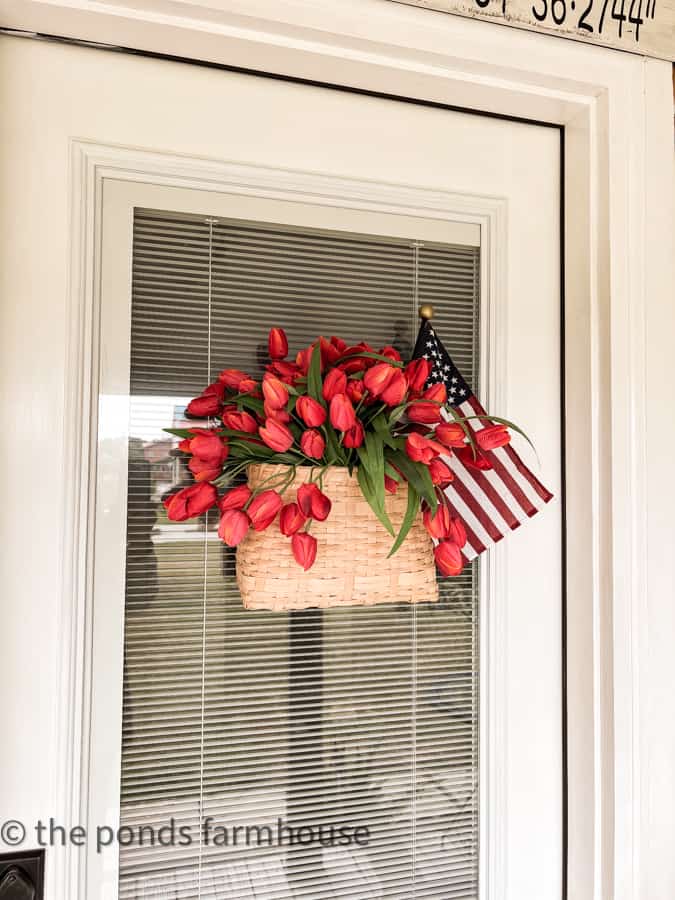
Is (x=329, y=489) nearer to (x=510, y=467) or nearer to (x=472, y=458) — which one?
(x=472, y=458)

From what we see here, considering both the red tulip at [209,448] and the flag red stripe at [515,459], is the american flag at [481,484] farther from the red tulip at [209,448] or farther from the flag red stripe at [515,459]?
the red tulip at [209,448]

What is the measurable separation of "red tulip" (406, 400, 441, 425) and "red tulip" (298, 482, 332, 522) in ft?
0.54

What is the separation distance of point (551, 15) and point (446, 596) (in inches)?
34.7

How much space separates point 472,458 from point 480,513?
0.44 feet

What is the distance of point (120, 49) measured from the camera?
95 centimetres

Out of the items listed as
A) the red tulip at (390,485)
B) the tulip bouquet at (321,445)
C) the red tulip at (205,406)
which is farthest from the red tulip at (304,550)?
the red tulip at (205,406)

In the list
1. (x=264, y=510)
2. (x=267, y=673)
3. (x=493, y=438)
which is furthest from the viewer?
(x=267, y=673)

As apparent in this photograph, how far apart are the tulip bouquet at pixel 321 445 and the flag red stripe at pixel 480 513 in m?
0.15

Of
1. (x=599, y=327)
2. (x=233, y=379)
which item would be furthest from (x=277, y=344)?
(x=599, y=327)

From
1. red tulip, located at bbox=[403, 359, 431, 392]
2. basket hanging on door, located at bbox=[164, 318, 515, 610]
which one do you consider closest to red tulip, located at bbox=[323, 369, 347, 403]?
basket hanging on door, located at bbox=[164, 318, 515, 610]

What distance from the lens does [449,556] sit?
84 centimetres

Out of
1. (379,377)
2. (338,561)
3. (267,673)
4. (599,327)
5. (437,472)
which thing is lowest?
(267,673)

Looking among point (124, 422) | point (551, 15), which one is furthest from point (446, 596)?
point (551, 15)

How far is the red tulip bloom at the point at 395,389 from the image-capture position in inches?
31.3
